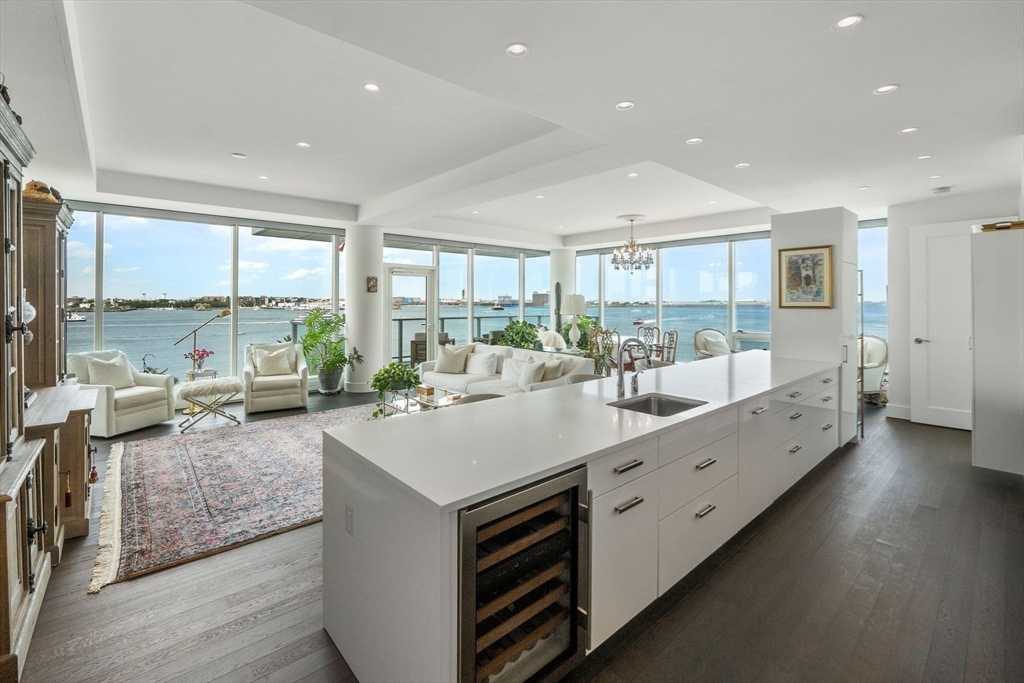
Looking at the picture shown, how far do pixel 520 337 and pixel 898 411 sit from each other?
559 centimetres

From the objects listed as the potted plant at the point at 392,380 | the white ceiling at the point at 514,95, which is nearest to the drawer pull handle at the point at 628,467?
the white ceiling at the point at 514,95

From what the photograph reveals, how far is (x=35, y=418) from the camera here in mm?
2332

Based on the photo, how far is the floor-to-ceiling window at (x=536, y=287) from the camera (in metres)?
10.6

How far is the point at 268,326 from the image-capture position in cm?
709

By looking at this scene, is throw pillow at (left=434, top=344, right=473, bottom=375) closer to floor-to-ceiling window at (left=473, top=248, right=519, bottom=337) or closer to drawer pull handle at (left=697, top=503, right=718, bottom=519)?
floor-to-ceiling window at (left=473, top=248, right=519, bottom=337)

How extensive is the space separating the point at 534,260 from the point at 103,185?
7.31m

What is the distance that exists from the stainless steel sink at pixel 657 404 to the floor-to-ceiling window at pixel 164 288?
6142 mm

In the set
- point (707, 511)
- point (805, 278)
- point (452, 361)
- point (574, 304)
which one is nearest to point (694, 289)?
point (574, 304)

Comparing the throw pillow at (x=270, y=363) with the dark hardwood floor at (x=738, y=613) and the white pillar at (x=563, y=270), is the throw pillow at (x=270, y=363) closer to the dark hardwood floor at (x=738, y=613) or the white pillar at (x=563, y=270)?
the dark hardwood floor at (x=738, y=613)

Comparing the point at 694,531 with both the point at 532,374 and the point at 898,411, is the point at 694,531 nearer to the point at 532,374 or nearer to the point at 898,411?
the point at 532,374

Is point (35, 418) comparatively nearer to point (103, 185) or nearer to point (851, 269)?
point (103, 185)

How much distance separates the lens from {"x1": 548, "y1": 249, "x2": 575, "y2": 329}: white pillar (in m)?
10.3

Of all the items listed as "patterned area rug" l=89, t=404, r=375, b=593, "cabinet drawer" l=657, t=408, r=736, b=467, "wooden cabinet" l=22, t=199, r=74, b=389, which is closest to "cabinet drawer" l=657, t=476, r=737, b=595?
"cabinet drawer" l=657, t=408, r=736, b=467

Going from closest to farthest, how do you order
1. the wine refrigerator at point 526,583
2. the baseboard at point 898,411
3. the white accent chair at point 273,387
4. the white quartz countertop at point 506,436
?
the wine refrigerator at point 526,583, the white quartz countertop at point 506,436, the baseboard at point 898,411, the white accent chair at point 273,387
